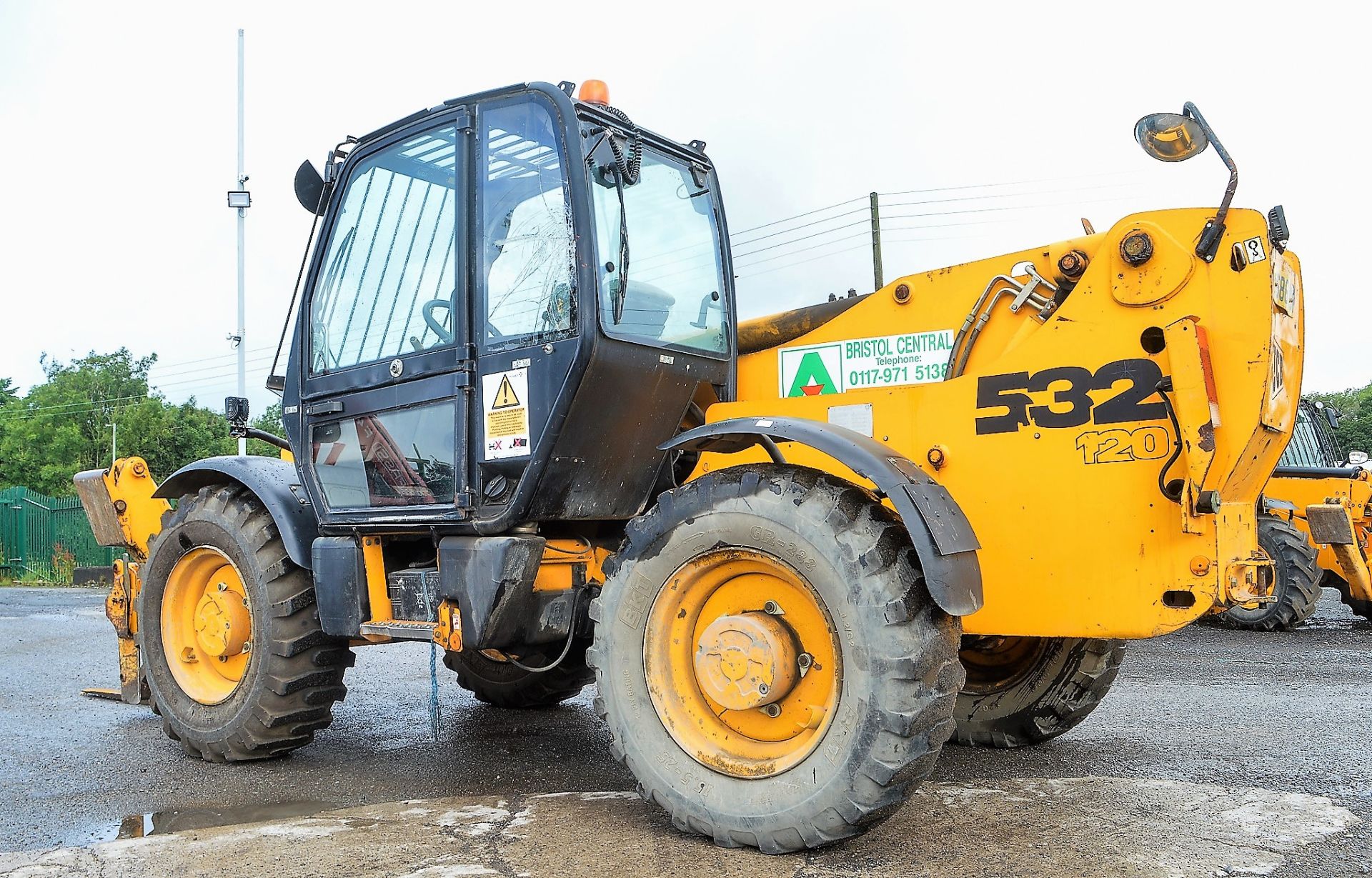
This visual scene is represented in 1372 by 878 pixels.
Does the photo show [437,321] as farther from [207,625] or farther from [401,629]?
[207,625]

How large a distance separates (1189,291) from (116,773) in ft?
15.9

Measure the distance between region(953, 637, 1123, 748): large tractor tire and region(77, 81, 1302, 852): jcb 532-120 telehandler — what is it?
0.06 ft

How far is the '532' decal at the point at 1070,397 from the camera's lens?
347cm

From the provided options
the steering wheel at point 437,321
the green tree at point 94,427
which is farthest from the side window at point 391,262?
the green tree at point 94,427

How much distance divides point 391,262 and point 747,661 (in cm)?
253

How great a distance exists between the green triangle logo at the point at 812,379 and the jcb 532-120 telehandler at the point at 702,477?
0.03 metres

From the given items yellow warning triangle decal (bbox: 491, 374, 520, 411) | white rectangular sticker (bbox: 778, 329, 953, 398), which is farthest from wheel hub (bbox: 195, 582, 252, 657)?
white rectangular sticker (bbox: 778, 329, 953, 398)

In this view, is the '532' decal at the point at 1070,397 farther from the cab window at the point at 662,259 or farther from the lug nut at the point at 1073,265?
the cab window at the point at 662,259

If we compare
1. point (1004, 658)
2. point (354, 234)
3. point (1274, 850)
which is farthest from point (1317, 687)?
point (354, 234)

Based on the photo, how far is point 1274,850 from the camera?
134 inches

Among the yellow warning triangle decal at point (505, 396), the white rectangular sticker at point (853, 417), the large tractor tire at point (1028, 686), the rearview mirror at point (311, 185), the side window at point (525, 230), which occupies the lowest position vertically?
the large tractor tire at point (1028, 686)

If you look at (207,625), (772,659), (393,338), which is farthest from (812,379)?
(207,625)

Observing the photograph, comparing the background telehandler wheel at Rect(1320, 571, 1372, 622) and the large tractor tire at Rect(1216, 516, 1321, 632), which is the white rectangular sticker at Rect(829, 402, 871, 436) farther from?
the background telehandler wheel at Rect(1320, 571, 1372, 622)

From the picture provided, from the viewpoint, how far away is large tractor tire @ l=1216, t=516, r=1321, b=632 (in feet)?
33.9
